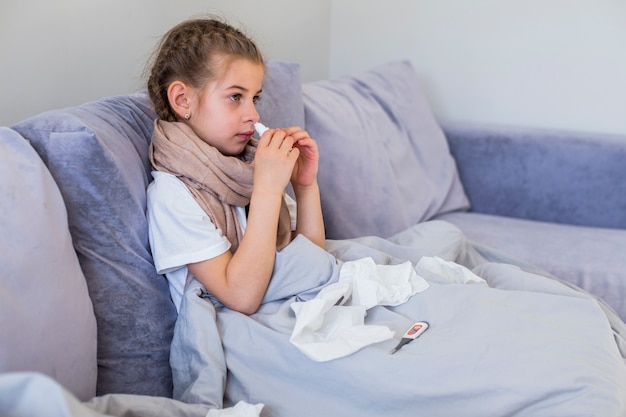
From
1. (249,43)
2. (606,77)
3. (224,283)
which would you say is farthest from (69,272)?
(606,77)

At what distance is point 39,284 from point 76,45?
73 cm

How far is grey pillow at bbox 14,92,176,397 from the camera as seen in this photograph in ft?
3.84

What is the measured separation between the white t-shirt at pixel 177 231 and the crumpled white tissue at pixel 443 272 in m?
0.39

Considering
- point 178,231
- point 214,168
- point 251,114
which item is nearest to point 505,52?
point 251,114

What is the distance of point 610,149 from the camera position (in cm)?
223

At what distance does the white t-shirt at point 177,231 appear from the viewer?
1248 mm

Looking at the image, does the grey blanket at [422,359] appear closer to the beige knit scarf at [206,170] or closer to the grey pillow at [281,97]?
the beige knit scarf at [206,170]

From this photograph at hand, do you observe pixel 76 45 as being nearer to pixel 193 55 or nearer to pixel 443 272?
pixel 193 55

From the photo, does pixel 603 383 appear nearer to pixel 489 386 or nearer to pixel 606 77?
pixel 489 386

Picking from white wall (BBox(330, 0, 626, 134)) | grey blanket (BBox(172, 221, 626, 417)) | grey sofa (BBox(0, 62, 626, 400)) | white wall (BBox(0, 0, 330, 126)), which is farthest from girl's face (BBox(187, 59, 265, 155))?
white wall (BBox(330, 0, 626, 134))

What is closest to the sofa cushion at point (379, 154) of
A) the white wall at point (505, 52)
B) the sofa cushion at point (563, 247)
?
the sofa cushion at point (563, 247)

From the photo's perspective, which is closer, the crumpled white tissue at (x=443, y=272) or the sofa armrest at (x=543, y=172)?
the crumpled white tissue at (x=443, y=272)

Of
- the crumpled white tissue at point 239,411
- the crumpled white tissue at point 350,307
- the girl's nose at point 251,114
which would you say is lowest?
the crumpled white tissue at point 239,411

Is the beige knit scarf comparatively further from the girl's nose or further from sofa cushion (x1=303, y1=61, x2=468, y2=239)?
sofa cushion (x1=303, y1=61, x2=468, y2=239)
